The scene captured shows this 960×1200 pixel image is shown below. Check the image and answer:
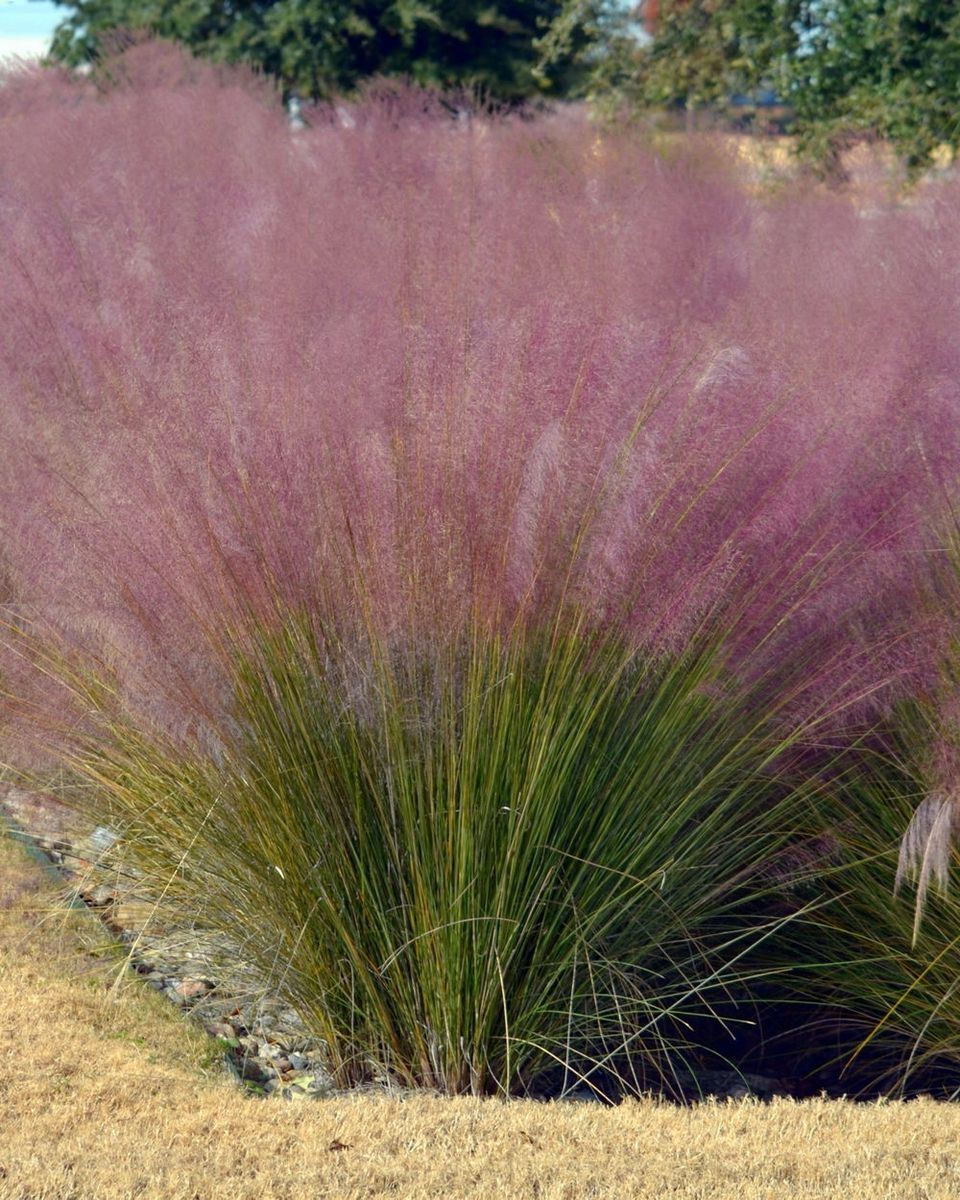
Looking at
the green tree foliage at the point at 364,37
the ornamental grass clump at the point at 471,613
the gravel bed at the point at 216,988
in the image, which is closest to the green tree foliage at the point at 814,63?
the ornamental grass clump at the point at 471,613

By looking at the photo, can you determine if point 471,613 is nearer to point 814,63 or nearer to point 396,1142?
point 396,1142

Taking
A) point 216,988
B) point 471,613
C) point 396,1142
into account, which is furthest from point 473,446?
point 216,988

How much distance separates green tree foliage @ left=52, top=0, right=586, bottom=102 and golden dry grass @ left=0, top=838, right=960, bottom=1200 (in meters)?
15.1

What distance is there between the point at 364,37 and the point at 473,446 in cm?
1638

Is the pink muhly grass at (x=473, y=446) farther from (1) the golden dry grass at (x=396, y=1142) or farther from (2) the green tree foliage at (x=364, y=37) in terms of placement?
(2) the green tree foliage at (x=364, y=37)

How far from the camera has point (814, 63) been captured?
9531 millimetres

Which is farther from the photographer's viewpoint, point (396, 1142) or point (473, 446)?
point (473, 446)

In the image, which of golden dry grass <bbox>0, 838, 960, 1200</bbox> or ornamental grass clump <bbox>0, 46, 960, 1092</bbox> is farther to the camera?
→ ornamental grass clump <bbox>0, 46, 960, 1092</bbox>

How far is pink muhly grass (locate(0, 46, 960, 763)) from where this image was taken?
2939 millimetres

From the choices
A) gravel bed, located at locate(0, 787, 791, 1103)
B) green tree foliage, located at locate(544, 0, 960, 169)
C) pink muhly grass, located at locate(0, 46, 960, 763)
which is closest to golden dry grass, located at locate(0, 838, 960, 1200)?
gravel bed, located at locate(0, 787, 791, 1103)

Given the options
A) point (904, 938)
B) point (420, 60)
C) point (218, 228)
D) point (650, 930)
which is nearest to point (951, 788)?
point (904, 938)

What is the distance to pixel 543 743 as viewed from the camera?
113 inches

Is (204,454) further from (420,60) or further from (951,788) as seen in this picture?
(420,60)

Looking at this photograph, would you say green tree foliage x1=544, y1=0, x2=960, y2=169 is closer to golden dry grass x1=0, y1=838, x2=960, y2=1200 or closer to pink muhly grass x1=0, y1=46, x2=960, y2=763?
pink muhly grass x1=0, y1=46, x2=960, y2=763
